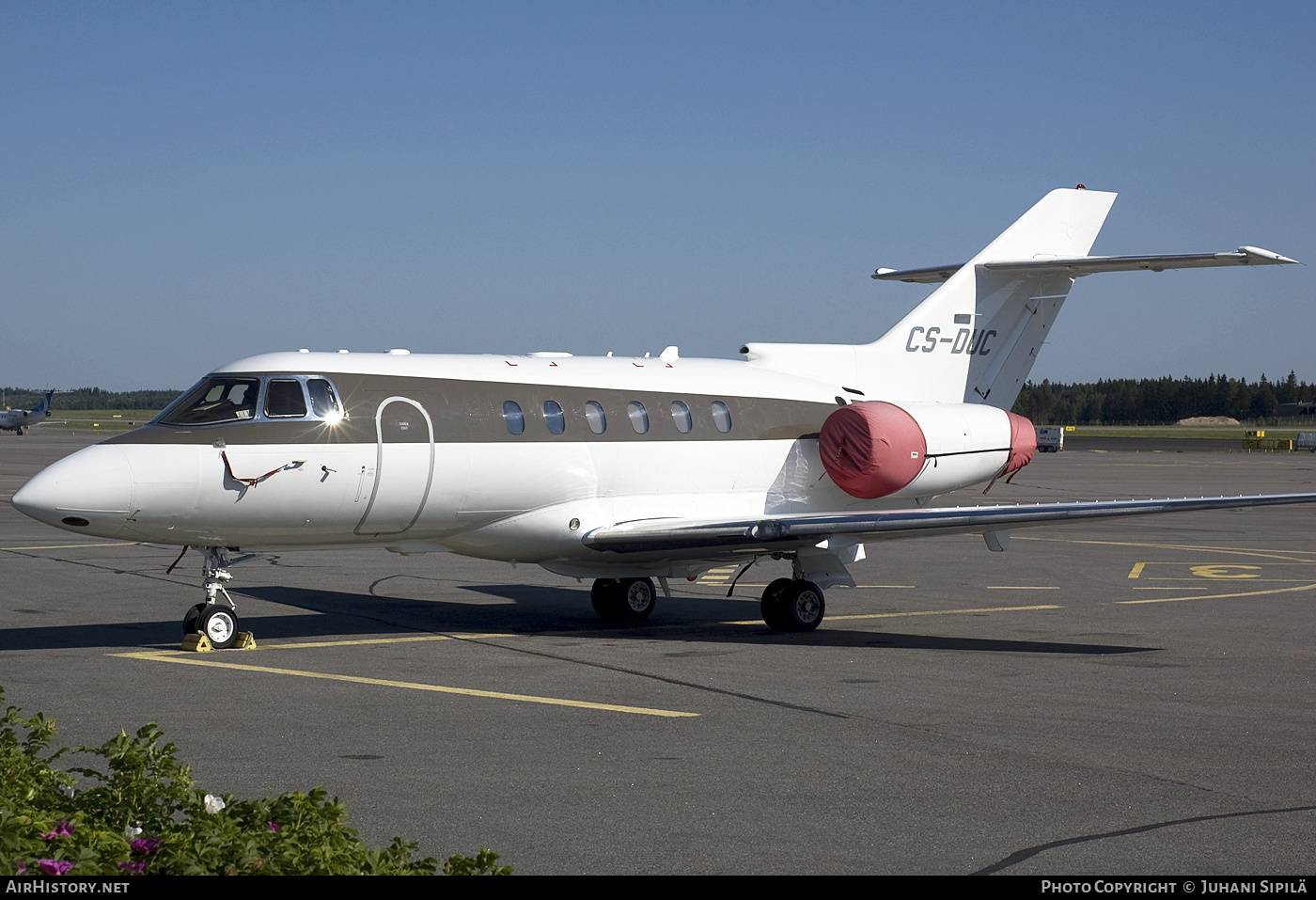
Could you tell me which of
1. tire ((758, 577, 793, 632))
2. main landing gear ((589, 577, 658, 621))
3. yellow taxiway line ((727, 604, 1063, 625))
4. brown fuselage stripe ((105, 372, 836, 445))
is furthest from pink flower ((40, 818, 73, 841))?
yellow taxiway line ((727, 604, 1063, 625))

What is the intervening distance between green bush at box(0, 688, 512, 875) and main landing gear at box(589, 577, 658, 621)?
11.5 m

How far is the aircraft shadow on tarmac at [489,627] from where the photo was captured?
14586mm

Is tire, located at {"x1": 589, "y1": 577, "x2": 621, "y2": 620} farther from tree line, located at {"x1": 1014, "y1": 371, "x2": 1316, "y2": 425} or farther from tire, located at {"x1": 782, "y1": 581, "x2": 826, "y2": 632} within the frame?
tree line, located at {"x1": 1014, "y1": 371, "x2": 1316, "y2": 425}

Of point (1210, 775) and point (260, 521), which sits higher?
point (260, 521)

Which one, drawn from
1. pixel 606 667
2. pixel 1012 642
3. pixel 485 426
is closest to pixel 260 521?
pixel 485 426

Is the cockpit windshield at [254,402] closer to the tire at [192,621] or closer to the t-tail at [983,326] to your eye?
the tire at [192,621]

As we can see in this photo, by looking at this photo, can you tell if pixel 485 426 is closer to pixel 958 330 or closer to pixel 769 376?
pixel 769 376

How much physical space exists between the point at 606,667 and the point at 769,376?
6.27 m

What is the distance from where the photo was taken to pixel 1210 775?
28.5ft

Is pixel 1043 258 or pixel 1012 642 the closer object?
pixel 1012 642

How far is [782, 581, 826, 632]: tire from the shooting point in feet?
52.6

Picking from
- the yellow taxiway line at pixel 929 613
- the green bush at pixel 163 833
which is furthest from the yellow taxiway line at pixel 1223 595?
the green bush at pixel 163 833

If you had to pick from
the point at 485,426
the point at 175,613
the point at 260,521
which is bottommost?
the point at 175,613

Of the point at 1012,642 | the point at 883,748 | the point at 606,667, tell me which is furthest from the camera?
the point at 1012,642
